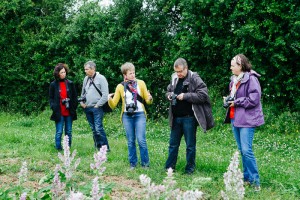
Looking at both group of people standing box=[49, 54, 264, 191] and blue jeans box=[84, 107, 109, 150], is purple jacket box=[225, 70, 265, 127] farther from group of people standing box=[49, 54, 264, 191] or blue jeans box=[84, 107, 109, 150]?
blue jeans box=[84, 107, 109, 150]

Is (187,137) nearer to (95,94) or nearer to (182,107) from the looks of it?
(182,107)

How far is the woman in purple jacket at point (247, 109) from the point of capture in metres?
5.57

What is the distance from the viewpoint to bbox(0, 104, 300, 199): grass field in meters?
5.76

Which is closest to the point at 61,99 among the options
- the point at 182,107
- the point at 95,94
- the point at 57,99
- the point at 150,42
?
the point at 57,99

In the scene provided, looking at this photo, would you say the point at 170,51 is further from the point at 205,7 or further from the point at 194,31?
the point at 205,7

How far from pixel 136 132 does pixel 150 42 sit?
7375 mm

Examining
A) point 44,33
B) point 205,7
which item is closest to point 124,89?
point 205,7

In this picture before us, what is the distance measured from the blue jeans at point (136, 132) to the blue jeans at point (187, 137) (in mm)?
507

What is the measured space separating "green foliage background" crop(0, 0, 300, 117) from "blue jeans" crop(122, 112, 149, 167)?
16.7ft

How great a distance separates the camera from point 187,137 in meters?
6.34

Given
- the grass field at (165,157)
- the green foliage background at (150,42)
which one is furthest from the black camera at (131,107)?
the green foliage background at (150,42)

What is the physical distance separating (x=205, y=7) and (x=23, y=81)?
350 inches

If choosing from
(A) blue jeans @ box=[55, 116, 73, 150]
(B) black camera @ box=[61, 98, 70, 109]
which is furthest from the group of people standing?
(A) blue jeans @ box=[55, 116, 73, 150]

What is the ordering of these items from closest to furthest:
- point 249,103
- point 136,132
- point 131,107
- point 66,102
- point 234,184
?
point 234,184
point 249,103
point 131,107
point 136,132
point 66,102
